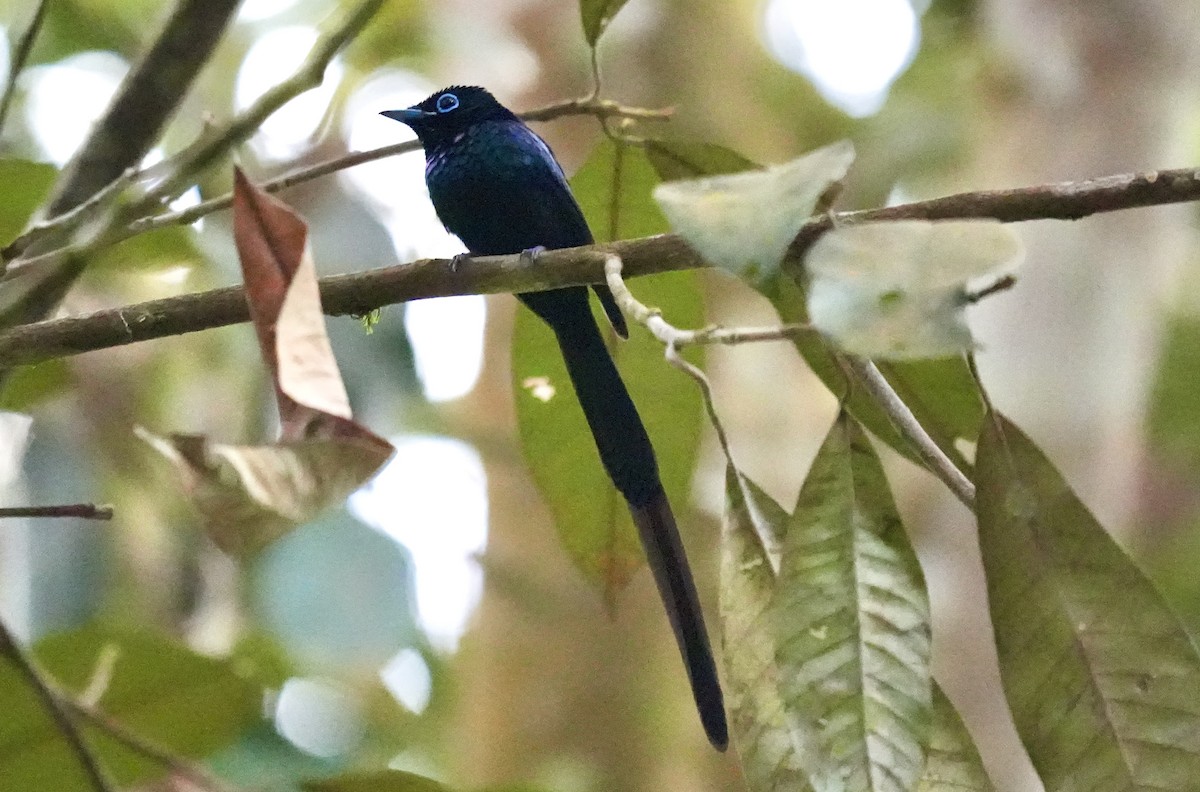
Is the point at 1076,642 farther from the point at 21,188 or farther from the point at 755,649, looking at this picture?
the point at 21,188

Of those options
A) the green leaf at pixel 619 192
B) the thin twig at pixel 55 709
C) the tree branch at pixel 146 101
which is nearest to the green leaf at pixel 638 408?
the green leaf at pixel 619 192

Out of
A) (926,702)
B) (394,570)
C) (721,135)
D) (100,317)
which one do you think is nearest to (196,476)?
(100,317)

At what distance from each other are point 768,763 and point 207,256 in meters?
1.21

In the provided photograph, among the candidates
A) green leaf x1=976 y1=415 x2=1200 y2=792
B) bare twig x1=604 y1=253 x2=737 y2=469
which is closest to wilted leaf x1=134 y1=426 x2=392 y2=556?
bare twig x1=604 y1=253 x2=737 y2=469

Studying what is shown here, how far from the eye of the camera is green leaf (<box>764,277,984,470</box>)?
3.27 ft

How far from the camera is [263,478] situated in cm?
58

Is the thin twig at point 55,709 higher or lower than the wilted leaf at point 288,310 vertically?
lower

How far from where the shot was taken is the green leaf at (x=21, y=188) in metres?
1.24

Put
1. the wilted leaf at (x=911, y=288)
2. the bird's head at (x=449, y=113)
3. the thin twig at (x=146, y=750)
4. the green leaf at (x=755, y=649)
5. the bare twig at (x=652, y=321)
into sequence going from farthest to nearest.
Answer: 1. the bird's head at (x=449, y=113)
2. the thin twig at (x=146, y=750)
3. the green leaf at (x=755, y=649)
4. the bare twig at (x=652, y=321)
5. the wilted leaf at (x=911, y=288)

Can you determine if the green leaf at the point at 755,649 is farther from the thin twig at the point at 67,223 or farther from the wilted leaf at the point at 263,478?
the thin twig at the point at 67,223

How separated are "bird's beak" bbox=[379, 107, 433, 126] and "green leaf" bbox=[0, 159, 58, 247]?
0.59 meters

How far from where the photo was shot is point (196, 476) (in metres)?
0.57

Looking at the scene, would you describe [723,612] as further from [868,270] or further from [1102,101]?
[1102,101]

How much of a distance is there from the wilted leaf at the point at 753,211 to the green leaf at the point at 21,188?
88 centimetres
